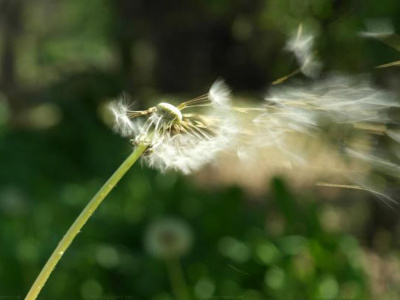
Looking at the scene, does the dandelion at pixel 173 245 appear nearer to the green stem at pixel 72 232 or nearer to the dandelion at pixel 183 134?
the dandelion at pixel 183 134

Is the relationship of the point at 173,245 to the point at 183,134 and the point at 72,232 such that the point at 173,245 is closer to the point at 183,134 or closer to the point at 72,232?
the point at 183,134

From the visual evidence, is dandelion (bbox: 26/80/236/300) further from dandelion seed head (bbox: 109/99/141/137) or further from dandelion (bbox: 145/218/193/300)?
dandelion (bbox: 145/218/193/300)

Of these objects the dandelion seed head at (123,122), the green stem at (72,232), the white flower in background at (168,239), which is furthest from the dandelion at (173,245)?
the green stem at (72,232)

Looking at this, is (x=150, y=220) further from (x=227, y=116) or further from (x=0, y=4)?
(x=0, y=4)

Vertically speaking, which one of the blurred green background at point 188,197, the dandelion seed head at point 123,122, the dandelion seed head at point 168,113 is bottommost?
the blurred green background at point 188,197

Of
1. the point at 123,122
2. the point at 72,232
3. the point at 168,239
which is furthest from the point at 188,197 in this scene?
the point at 72,232
